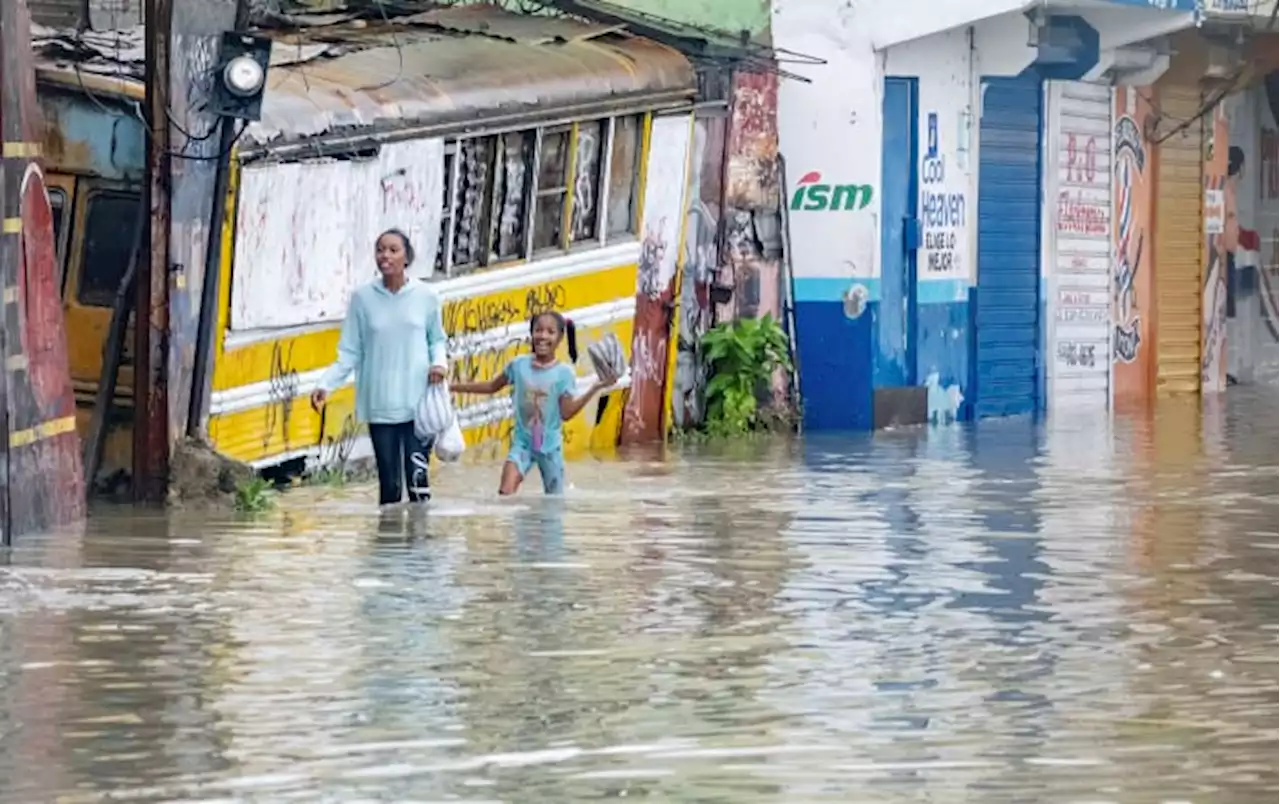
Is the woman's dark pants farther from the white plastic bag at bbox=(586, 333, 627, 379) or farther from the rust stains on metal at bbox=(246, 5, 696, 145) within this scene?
the white plastic bag at bbox=(586, 333, 627, 379)

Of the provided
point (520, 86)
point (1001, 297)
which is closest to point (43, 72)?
point (520, 86)

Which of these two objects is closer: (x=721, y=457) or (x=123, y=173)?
(x=123, y=173)

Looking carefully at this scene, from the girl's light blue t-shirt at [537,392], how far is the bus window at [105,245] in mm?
2175

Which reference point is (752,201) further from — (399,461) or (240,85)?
(240,85)

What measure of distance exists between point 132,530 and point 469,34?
695 cm

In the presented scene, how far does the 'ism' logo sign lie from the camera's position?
86.4 ft

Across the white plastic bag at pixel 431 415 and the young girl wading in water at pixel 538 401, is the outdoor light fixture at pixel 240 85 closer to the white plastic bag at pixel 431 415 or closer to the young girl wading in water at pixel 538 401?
the white plastic bag at pixel 431 415

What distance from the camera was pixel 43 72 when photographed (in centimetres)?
1742

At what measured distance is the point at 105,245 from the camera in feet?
58.4

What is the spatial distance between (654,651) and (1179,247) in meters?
23.6

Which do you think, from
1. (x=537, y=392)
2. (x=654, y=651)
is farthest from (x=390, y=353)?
(x=654, y=651)

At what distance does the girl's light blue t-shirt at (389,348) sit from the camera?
16.7 m

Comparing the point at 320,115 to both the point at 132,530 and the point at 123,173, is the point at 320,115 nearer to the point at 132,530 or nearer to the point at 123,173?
the point at 123,173

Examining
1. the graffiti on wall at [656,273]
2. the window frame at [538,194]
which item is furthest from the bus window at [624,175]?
the graffiti on wall at [656,273]
